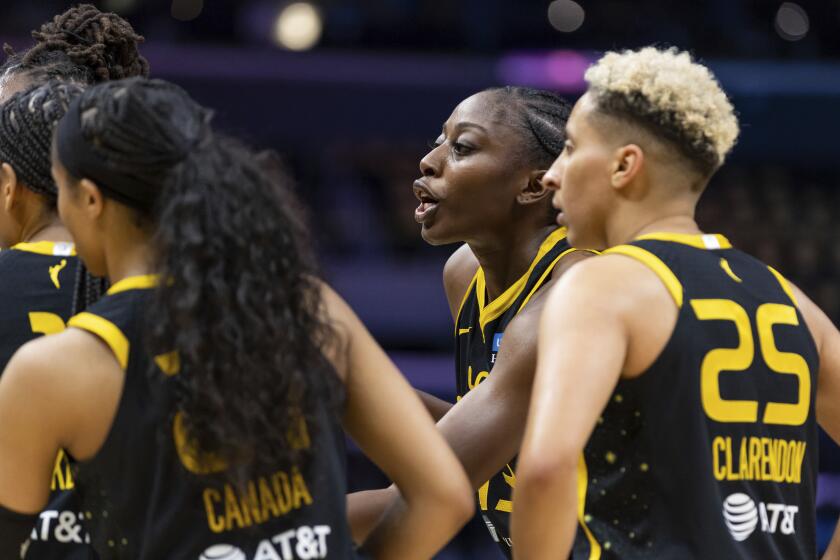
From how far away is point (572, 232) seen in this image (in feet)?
8.25

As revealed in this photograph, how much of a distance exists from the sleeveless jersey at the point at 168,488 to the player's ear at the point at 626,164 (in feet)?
2.54

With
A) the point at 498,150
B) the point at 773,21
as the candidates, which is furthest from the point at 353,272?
the point at 498,150

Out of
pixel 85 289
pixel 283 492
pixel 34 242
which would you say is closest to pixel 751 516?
pixel 283 492

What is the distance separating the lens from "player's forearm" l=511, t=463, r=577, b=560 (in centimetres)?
214

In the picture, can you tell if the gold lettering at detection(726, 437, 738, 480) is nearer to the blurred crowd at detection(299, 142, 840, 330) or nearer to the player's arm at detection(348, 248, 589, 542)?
the player's arm at detection(348, 248, 589, 542)

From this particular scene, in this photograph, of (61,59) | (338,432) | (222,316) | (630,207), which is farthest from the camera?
(61,59)

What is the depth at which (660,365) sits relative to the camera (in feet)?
7.44

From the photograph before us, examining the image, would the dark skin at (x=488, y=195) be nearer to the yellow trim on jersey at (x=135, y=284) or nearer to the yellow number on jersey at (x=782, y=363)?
the yellow number on jersey at (x=782, y=363)

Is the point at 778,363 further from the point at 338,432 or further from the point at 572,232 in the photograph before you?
the point at 338,432

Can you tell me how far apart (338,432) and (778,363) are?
868 millimetres

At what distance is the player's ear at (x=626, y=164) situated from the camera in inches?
95.0

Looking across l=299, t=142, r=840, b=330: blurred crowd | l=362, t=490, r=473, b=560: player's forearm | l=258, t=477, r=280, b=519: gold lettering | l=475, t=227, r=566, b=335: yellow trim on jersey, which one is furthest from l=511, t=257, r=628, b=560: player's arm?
l=299, t=142, r=840, b=330: blurred crowd

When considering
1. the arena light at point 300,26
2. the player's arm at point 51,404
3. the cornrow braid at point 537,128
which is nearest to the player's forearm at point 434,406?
the cornrow braid at point 537,128

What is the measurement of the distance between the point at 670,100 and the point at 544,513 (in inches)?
32.5
